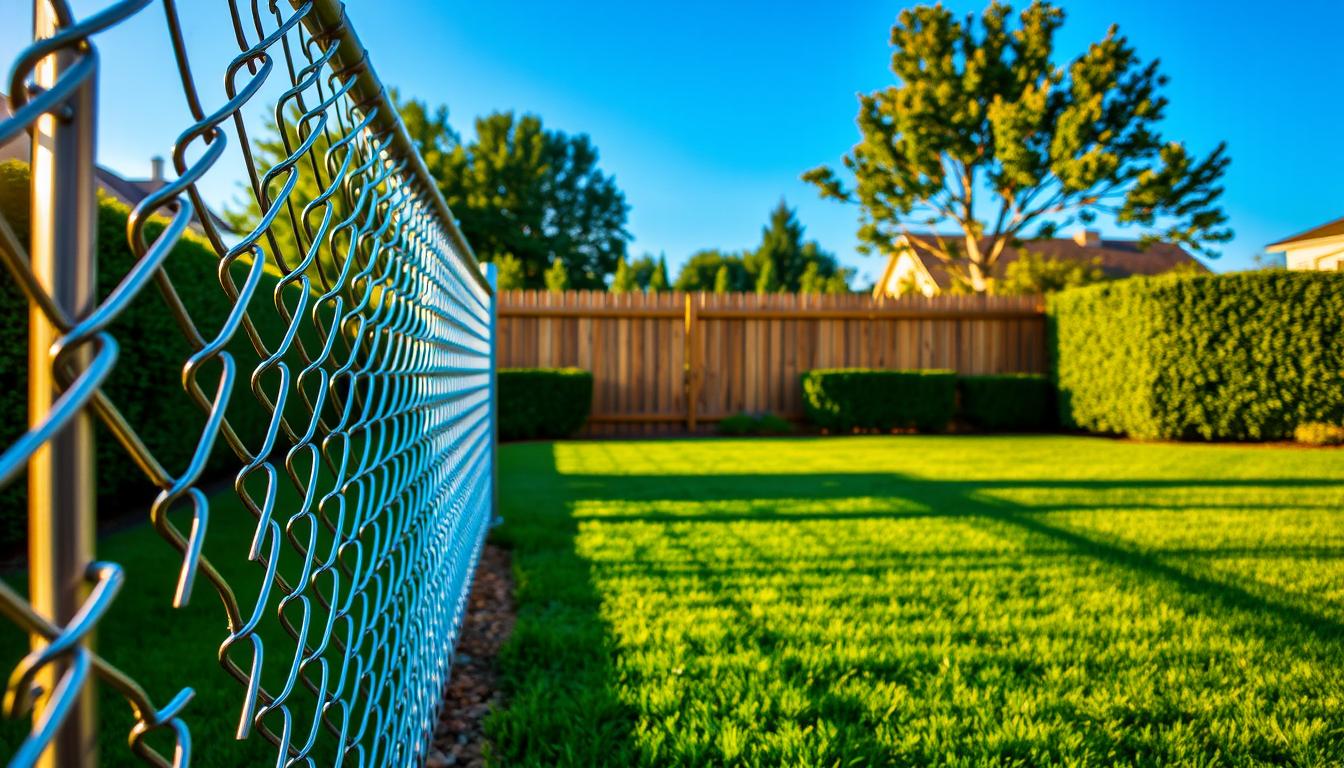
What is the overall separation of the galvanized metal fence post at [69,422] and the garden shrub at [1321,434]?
36.6ft

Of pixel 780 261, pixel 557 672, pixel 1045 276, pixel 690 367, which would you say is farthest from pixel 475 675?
pixel 780 261

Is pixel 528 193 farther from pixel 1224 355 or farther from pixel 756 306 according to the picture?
pixel 1224 355

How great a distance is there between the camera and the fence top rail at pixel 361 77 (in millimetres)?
1029

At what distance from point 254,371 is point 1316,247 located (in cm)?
2042

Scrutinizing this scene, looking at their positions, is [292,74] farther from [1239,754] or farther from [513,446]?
[513,446]

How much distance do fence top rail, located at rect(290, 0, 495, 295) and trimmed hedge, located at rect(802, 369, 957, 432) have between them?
29.0ft

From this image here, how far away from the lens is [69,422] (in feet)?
1.25

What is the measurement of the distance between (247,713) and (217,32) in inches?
26.7

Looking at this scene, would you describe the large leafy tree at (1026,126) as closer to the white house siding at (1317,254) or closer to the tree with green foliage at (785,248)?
the white house siding at (1317,254)

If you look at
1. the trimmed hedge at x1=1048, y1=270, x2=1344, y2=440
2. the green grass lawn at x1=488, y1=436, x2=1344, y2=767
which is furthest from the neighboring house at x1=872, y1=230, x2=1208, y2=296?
the green grass lawn at x1=488, y1=436, x2=1344, y2=767

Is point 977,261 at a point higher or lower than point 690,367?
higher

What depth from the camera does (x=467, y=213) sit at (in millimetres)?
30328

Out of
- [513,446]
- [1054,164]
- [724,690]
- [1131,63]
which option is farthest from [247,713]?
[1131,63]

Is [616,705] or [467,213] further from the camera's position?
[467,213]
